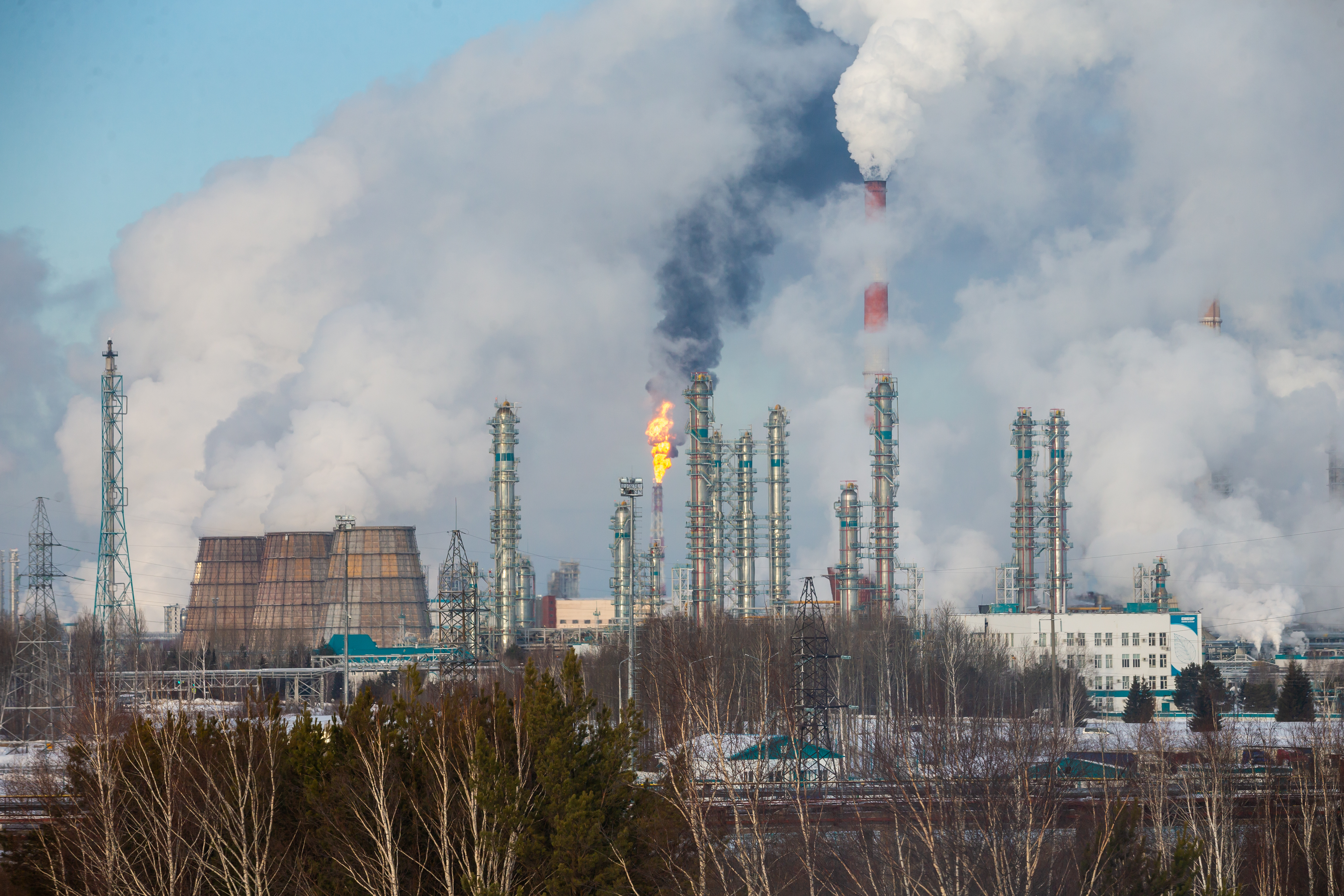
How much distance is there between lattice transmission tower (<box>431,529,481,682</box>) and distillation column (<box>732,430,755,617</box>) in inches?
824

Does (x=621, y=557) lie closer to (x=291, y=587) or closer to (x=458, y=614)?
(x=291, y=587)

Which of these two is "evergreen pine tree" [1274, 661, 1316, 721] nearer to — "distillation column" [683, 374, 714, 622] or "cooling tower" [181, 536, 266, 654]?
"distillation column" [683, 374, 714, 622]

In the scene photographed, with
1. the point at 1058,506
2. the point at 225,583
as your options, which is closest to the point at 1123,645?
the point at 1058,506

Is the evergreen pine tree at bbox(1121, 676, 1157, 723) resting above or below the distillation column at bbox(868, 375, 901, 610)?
below

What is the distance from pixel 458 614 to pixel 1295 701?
2649cm

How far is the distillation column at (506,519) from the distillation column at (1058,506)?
1067 inches

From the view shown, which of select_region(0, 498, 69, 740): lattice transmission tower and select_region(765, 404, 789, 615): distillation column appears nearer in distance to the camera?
select_region(0, 498, 69, 740): lattice transmission tower

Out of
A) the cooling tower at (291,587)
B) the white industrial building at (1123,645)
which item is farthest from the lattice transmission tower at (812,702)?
the cooling tower at (291,587)

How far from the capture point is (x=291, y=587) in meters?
70.6

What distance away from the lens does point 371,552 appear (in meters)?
66.8

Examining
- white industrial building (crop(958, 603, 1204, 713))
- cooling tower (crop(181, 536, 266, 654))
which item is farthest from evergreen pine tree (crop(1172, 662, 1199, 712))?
cooling tower (crop(181, 536, 266, 654))

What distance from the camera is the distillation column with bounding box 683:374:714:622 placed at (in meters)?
64.7

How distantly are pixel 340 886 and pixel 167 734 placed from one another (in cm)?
252

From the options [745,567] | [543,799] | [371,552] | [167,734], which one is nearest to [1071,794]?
[543,799]
